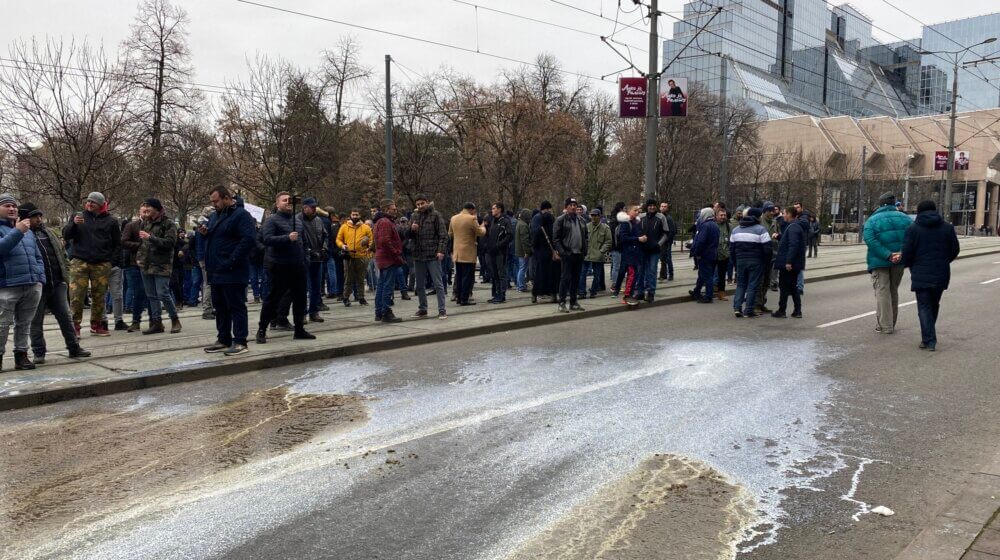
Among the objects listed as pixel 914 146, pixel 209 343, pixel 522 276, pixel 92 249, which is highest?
pixel 914 146

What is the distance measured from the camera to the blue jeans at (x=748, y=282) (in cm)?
1116

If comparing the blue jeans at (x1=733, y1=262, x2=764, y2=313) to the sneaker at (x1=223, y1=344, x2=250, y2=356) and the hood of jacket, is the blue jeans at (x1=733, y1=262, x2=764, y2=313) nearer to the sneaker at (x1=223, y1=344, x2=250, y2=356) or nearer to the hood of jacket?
the hood of jacket

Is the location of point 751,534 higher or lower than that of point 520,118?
lower

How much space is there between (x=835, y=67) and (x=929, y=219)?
107151 mm

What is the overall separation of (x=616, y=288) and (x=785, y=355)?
21.0 ft

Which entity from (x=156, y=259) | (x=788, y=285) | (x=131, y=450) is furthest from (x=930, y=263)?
(x=156, y=259)

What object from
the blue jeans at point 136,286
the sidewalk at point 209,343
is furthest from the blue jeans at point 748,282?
the blue jeans at point 136,286

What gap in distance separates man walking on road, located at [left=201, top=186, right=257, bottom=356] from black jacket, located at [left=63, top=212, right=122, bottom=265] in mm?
1983

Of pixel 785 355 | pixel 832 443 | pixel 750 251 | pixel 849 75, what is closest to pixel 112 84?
pixel 750 251

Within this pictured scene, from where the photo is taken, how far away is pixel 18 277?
273 inches

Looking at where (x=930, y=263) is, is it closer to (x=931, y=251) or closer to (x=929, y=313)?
(x=931, y=251)

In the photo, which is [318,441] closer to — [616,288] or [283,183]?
[616,288]

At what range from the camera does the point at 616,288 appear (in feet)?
46.8

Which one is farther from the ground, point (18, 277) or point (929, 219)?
point (929, 219)
